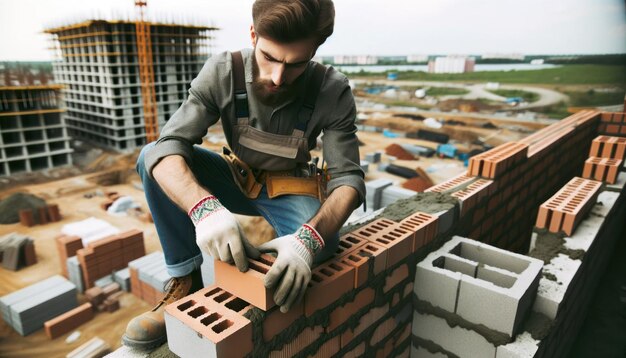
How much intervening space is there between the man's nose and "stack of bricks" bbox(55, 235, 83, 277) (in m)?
11.2

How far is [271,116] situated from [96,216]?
54.5ft

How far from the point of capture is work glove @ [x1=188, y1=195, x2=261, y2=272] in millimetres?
1431

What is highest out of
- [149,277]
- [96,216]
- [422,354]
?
[422,354]

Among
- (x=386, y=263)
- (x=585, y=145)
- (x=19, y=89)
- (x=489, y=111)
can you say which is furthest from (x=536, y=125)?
(x=19, y=89)

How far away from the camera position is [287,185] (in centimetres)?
214

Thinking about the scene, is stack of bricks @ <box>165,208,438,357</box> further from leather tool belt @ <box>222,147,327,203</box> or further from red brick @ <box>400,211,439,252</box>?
leather tool belt @ <box>222,147,327,203</box>

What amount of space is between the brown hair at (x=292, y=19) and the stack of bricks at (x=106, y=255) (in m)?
9.44

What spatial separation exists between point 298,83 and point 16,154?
82.7ft

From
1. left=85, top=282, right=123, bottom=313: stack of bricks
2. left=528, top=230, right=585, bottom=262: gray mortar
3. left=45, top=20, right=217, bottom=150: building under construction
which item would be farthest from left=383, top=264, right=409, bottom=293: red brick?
left=45, top=20, right=217, bottom=150: building under construction

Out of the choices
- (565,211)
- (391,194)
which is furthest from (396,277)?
(391,194)

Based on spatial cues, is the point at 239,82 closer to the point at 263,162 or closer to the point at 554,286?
the point at 263,162

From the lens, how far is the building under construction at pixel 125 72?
24.7m

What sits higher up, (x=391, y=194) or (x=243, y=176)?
(x=243, y=176)

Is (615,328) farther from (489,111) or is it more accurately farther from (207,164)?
(489,111)
